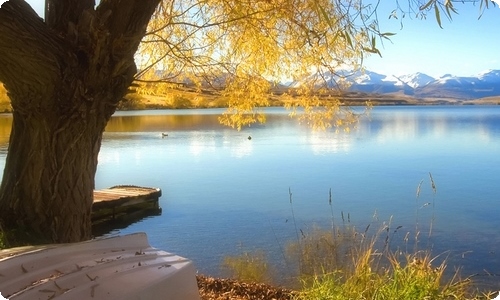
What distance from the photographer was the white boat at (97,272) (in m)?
2.16

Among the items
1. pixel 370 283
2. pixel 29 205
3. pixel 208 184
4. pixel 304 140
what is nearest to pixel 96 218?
pixel 208 184

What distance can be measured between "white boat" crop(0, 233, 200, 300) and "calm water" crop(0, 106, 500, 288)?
13.8ft

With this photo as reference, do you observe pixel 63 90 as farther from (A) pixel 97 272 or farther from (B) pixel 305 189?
(B) pixel 305 189

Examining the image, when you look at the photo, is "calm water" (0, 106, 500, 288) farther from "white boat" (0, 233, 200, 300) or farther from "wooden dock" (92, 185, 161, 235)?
"white boat" (0, 233, 200, 300)

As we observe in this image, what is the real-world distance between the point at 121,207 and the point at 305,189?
4383mm

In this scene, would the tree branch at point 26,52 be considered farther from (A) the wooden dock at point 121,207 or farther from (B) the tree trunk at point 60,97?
(A) the wooden dock at point 121,207

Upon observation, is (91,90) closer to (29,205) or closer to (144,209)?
(29,205)

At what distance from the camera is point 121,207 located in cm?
1230

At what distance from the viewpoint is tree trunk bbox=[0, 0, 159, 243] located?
308cm

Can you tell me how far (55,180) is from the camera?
3475mm

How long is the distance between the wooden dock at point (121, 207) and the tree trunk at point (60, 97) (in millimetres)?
7955

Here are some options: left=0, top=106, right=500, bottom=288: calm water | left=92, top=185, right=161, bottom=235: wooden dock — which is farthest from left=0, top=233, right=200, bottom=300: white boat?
left=92, top=185, right=161, bottom=235: wooden dock

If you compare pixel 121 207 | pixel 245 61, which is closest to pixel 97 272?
pixel 245 61

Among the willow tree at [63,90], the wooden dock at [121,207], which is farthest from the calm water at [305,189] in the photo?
the willow tree at [63,90]
